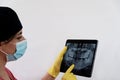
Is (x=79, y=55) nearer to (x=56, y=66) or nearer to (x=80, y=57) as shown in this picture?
(x=80, y=57)

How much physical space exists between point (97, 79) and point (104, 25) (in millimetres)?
272

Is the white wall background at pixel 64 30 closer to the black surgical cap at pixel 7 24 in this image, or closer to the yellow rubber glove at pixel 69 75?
the yellow rubber glove at pixel 69 75

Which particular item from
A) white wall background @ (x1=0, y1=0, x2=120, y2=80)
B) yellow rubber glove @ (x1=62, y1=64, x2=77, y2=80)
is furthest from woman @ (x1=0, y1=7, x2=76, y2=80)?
white wall background @ (x1=0, y1=0, x2=120, y2=80)

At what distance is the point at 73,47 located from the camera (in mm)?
1263

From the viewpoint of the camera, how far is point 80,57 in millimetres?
1229

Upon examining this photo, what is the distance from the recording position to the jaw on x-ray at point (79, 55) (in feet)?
3.88

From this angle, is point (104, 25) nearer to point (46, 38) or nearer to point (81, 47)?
point (81, 47)

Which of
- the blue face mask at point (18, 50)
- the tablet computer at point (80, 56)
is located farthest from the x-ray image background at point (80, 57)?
the blue face mask at point (18, 50)

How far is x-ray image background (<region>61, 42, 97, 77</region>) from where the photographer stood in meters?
1.17

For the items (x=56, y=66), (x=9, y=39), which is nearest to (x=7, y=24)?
(x=9, y=39)

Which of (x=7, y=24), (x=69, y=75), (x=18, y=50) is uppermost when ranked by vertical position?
(x=7, y=24)

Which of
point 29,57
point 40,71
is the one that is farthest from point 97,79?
point 29,57

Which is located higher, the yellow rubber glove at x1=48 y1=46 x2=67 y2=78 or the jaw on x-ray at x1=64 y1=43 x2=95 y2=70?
the jaw on x-ray at x1=64 y1=43 x2=95 y2=70

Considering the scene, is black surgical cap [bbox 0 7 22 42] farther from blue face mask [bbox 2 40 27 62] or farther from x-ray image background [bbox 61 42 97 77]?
x-ray image background [bbox 61 42 97 77]
